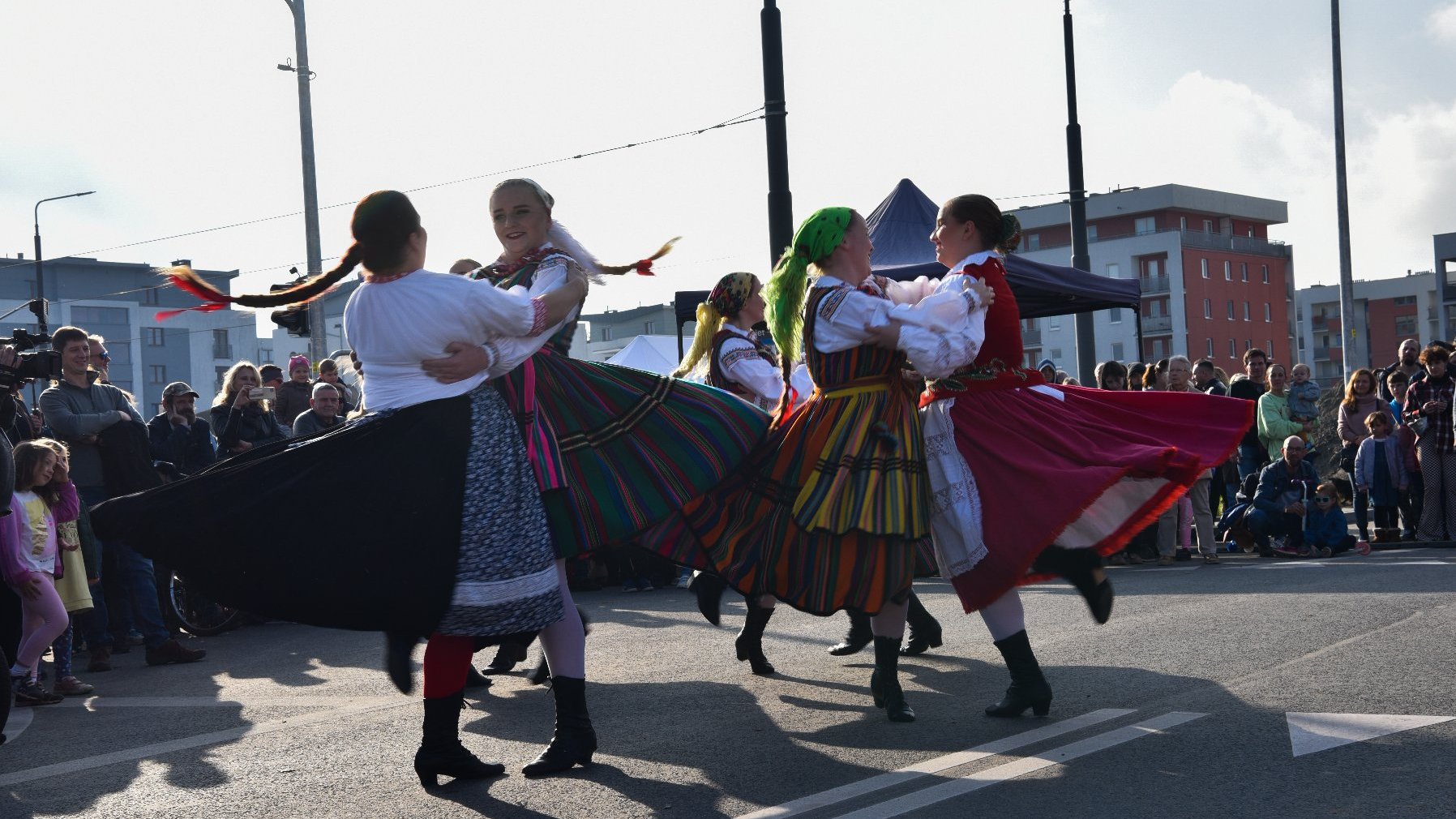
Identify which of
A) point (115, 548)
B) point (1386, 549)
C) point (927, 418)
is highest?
point (927, 418)

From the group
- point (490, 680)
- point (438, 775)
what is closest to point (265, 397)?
point (490, 680)

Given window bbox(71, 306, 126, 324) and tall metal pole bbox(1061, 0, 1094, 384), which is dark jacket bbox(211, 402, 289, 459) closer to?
tall metal pole bbox(1061, 0, 1094, 384)

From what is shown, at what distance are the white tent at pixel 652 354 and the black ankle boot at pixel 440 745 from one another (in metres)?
17.6

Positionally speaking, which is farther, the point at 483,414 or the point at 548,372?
the point at 548,372

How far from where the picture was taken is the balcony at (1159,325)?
292ft

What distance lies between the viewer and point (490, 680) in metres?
7.05

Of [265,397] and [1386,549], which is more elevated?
[265,397]

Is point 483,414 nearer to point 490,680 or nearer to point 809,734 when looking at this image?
point 809,734

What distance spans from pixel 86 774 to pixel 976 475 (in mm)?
3377

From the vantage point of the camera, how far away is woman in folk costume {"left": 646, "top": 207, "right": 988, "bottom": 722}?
16.6ft

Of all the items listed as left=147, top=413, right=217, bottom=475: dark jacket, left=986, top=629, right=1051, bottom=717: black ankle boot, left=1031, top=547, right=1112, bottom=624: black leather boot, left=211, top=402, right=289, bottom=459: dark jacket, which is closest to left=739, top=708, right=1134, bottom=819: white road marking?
left=986, top=629, right=1051, bottom=717: black ankle boot

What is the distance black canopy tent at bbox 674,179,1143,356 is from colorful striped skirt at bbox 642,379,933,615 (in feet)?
29.3

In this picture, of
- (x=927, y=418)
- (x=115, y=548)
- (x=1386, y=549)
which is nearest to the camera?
(x=927, y=418)

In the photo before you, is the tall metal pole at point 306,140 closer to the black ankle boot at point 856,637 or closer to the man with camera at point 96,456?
the man with camera at point 96,456
